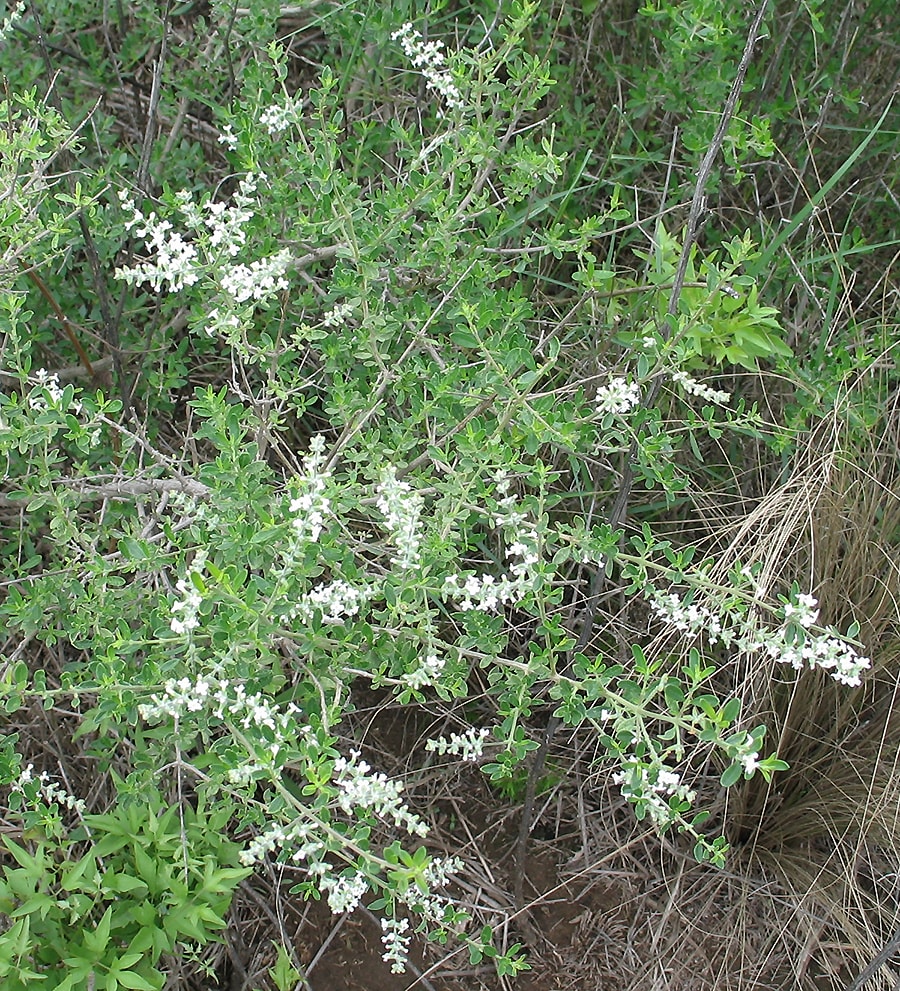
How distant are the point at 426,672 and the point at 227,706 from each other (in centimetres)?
34

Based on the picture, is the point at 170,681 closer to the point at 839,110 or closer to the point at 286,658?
the point at 286,658

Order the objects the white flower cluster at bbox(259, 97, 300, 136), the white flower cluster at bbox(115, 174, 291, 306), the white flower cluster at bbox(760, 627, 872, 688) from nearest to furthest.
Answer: the white flower cluster at bbox(760, 627, 872, 688) < the white flower cluster at bbox(115, 174, 291, 306) < the white flower cluster at bbox(259, 97, 300, 136)

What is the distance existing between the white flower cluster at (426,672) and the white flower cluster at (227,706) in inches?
7.7

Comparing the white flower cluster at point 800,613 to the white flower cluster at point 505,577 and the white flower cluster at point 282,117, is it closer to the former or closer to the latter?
the white flower cluster at point 505,577

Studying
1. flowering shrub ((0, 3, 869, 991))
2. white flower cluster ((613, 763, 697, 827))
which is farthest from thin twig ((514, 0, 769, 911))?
white flower cluster ((613, 763, 697, 827))

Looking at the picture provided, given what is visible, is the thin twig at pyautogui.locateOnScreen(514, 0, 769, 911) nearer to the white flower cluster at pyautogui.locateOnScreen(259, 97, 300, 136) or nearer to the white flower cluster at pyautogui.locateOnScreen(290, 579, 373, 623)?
the white flower cluster at pyautogui.locateOnScreen(290, 579, 373, 623)

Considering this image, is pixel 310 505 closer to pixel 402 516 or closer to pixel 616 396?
pixel 402 516

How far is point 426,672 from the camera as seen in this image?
5.69 feet

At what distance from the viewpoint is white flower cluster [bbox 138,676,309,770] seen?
5.18 feet

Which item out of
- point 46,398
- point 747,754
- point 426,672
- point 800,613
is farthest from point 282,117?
point 747,754

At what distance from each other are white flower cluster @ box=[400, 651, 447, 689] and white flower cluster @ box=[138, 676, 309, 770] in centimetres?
20

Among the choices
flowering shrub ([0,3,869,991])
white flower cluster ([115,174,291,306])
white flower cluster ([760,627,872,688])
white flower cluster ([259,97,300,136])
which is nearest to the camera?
white flower cluster ([760,627,872,688])

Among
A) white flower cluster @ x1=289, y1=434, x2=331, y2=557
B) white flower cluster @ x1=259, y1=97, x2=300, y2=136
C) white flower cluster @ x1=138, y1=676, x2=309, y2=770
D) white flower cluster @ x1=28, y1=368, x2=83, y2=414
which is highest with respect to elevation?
white flower cluster @ x1=259, y1=97, x2=300, y2=136

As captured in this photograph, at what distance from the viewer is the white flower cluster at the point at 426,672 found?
67.0 inches
